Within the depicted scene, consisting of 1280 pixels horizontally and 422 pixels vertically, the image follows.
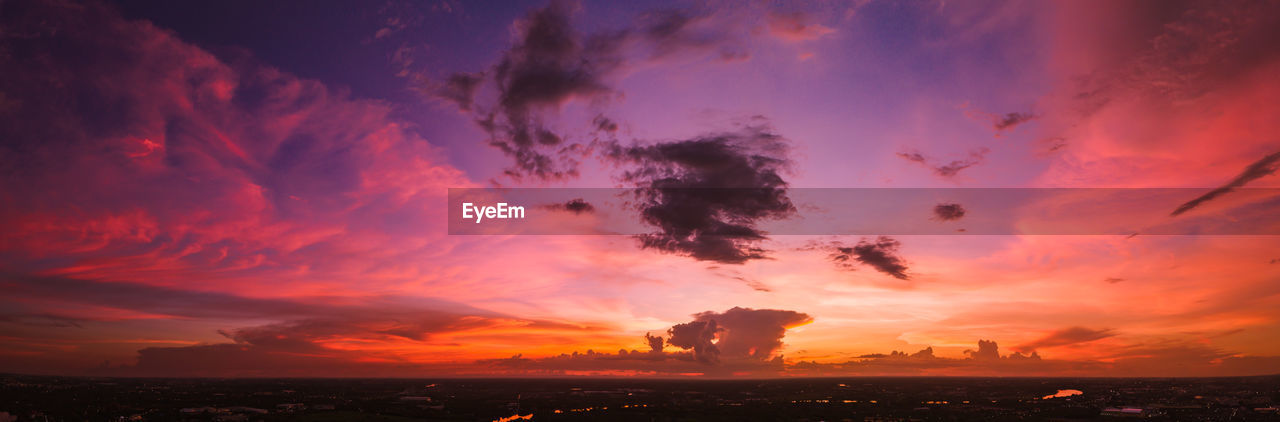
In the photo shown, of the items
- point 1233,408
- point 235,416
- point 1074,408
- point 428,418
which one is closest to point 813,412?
point 1074,408

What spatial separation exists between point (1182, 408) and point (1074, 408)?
27.7 metres

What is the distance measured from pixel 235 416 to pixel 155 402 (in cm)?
6762

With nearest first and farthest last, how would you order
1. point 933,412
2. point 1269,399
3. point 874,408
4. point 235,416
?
point 235,416 → point 933,412 → point 874,408 → point 1269,399

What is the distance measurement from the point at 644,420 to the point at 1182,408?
14285 cm

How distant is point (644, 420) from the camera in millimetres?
137625

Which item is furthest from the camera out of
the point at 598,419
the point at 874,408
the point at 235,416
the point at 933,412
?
the point at 874,408

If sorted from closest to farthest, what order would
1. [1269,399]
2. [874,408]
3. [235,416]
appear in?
[235,416] < [874,408] < [1269,399]

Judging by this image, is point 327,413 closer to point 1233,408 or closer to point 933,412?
point 933,412

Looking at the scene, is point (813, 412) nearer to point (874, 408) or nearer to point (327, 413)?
point (874, 408)

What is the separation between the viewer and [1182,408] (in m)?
163

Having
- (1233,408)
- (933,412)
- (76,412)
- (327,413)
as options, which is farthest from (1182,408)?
(76,412)

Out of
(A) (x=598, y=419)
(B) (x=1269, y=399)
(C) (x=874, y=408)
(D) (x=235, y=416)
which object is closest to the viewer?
(D) (x=235, y=416)

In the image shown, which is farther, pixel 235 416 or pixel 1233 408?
pixel 1233 408

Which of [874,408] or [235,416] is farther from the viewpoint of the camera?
[874,408]
